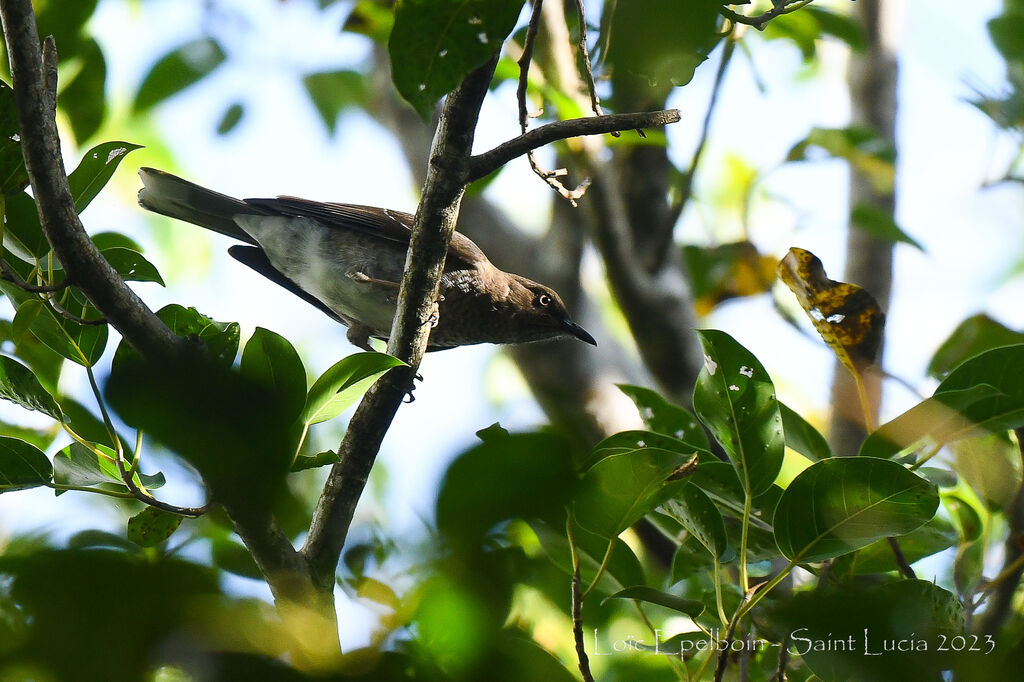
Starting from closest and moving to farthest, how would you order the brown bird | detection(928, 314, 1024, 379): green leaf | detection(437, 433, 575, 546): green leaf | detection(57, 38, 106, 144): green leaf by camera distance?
detection(437, 433, 575, 546): green leaf < detection(57, 38, 106, 144): green leaf < detection(928, 314, 1024, 379): green leaf < the brown bird

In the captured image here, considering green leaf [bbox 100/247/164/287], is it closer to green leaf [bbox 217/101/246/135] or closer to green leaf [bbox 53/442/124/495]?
green leaf [bbox 53/442/124/495]

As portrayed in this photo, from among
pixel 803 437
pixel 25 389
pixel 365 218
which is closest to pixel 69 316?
pixel 25 389

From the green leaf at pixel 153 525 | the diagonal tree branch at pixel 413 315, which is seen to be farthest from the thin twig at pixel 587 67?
the green leaf at pixel 153 525

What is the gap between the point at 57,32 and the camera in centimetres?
265

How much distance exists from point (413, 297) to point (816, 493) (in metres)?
1.22

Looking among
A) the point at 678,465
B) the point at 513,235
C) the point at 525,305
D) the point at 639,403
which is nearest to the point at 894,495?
the point at 678,465

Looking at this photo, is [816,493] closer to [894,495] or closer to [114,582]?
[894,495]

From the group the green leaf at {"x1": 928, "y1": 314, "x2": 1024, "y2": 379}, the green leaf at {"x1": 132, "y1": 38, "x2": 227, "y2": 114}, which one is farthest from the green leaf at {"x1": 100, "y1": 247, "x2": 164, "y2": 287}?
the green leaf at {"x1": 928, "y1": 314, "x2": 1024, "y2": 379}

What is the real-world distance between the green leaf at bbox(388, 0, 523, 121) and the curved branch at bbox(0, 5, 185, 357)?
722 mm

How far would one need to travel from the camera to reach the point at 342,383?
1.68m

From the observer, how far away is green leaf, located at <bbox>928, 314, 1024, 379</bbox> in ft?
9.39

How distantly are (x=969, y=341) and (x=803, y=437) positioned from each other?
1.02 meters

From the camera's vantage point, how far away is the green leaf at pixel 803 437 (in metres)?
2.27

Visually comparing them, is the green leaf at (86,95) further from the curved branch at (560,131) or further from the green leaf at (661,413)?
the green leaf at (661,413)
